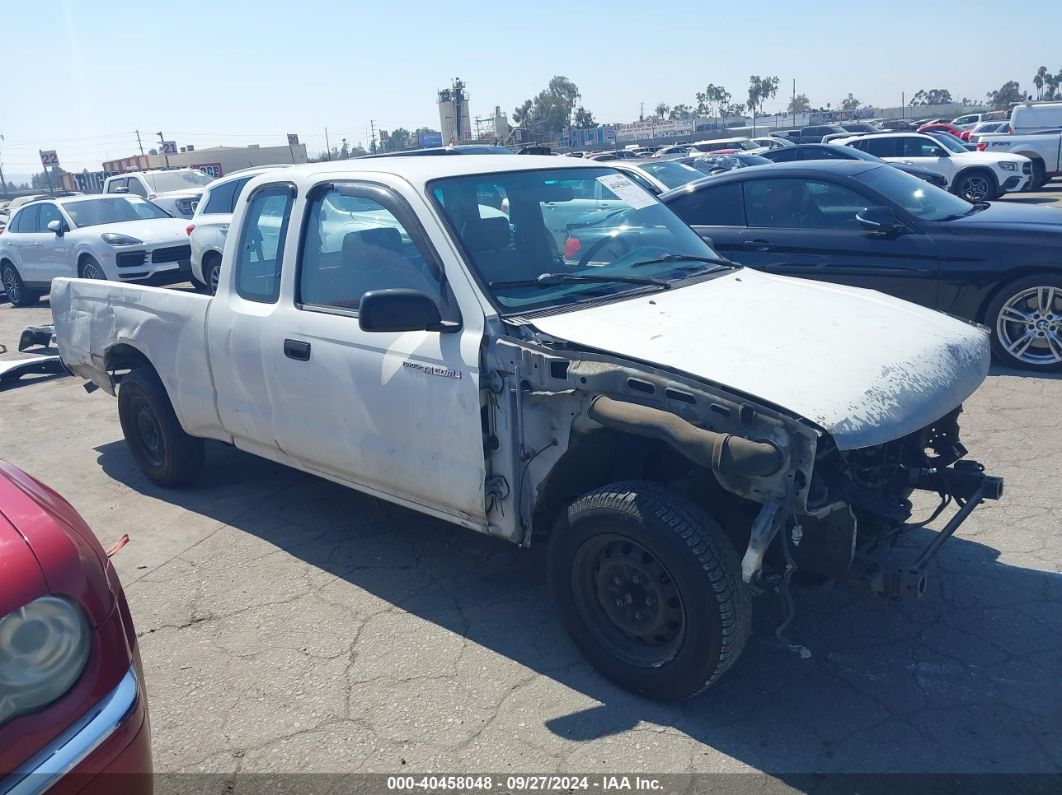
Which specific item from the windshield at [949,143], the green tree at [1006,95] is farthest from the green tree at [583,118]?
the windshield at [949,143]

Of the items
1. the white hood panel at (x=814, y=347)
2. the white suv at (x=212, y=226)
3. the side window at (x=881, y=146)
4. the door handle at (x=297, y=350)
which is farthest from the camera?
the side window at (x=881, y=146)

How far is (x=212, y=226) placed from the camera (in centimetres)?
1180

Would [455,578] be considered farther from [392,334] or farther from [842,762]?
[842,762]

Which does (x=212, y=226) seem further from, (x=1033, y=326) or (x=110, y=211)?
(x=1033, y=326)

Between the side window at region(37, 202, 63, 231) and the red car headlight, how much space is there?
46.3 ft

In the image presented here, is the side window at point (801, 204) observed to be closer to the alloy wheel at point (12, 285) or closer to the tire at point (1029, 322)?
the tire at point (1029, 322)

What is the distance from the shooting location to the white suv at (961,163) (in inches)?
734

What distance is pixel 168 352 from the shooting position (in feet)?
16.5

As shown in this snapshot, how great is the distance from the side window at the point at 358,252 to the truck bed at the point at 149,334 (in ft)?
2.87

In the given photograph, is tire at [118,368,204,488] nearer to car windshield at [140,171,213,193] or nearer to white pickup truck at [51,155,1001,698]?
white pickup truck at [51,155,1001,698]

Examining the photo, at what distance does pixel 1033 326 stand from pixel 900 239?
3.92 ft

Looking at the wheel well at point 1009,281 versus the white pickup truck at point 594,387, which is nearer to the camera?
the white pickup truck at point 594,387

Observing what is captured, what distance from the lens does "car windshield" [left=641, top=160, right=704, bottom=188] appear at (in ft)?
50.1

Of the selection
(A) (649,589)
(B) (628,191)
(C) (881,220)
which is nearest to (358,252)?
(B) (628,191)
